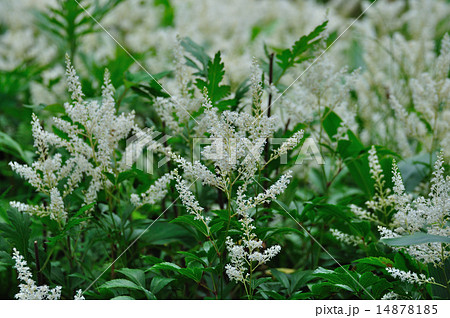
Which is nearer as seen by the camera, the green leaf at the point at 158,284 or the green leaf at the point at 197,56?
the green leaf at the point at 158,284

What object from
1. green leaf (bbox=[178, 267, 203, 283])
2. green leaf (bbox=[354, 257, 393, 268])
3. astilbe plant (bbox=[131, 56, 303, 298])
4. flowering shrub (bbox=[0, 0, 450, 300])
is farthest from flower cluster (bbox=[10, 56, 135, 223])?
green leaf (bbox=[354, 257, 393, 268])

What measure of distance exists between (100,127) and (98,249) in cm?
53

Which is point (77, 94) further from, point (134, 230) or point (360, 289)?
point (360, 289)

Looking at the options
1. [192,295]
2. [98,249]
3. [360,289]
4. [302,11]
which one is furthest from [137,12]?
[360,289]

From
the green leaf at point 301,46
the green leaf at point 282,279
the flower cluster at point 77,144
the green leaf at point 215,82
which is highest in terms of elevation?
the green leaf at point 301,46

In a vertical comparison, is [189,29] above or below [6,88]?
above

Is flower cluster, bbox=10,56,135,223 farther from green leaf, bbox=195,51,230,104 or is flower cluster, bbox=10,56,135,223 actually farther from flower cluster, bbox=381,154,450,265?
flower cluster, bbox=381,154,450,265

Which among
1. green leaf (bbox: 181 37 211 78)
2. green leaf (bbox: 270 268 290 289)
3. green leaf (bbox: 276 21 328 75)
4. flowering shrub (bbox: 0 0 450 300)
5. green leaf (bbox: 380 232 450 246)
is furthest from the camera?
green leaf (bbox: 181 37 211 78)

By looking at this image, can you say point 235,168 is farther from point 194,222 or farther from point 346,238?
point 346,238

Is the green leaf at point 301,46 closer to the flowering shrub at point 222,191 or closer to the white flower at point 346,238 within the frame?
the flowering shrub at point 222,191

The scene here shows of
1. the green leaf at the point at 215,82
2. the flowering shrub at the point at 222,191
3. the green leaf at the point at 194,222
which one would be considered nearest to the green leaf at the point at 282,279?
the flowering shrub at the point at 222,191

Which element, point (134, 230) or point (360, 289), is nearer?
point (360, 289)

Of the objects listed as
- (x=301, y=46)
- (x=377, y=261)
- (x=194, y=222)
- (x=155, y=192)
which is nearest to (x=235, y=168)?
(x=194, y=222)
